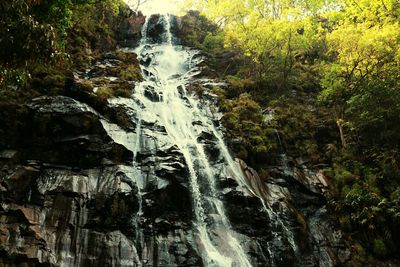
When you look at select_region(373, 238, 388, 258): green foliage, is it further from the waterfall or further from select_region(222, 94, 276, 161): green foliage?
select_region(222, 94, 276, 161): green foliage

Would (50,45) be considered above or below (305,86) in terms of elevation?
below

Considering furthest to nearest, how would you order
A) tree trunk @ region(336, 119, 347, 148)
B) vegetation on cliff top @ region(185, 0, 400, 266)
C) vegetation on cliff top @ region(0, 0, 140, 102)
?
tree trunk @ region(336, 119, 347, 148), vegetation on cliff top @ region(185, 0, 400, 266), vegetation on cliff top @ region(0, 0, 140, 102)

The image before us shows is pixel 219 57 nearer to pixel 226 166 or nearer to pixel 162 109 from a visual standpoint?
pixel 162 109

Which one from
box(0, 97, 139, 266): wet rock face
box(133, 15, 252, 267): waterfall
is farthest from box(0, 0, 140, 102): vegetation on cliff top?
box(133, 15, 252, 267): waterfall

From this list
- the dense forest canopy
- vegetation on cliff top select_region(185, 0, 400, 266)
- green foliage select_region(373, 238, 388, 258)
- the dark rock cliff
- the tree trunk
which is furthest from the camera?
the tree trunk

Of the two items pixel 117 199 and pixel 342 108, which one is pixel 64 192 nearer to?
pixel 117 199

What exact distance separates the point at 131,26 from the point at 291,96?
1835cm

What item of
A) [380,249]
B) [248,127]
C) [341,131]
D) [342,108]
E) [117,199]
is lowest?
[380,249]

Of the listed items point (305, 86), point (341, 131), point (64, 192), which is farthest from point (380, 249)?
point (305, 86)

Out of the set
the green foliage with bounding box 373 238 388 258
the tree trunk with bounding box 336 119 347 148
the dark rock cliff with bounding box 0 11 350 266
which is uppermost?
the tree trunk with bounding box 336 119 347 148

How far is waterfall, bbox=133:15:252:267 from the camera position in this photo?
14430 millimetres

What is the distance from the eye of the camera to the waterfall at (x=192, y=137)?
14430mm

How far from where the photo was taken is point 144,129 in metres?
18.3

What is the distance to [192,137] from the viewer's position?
1928 centimetres
